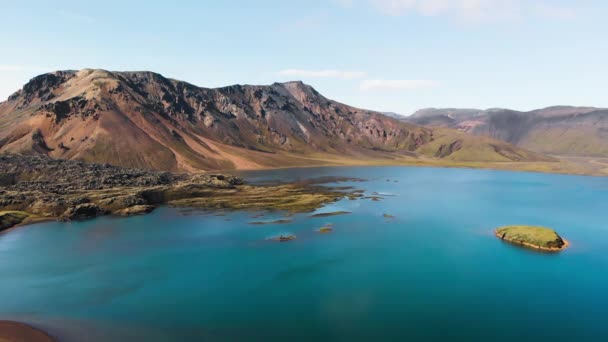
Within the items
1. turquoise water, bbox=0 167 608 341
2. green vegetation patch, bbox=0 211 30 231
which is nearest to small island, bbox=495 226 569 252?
turquoise water, bbox=0 167 608 341

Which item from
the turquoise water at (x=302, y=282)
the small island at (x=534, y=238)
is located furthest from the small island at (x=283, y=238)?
the small island at (x=534, y=238)

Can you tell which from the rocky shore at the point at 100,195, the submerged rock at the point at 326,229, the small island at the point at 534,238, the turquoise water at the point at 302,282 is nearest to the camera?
the turquoise water at the point at 302,282

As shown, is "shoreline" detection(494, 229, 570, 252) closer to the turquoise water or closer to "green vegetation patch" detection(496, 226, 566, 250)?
"green vegetation patch" detection(496, 226, 566, 250)

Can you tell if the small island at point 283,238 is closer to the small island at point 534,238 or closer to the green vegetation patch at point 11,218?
the small island at point 534,238

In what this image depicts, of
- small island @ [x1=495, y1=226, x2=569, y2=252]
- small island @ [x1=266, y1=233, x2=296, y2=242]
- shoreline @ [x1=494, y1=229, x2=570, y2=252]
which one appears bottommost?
small island @ [x1=266, y1=233, x2=296, y2=242]

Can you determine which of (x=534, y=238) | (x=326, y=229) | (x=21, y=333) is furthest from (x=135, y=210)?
(x=534, y=238)

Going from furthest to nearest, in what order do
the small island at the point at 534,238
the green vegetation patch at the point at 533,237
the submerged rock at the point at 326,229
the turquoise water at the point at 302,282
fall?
1. the submerged rock at the point at 326,229
2. the green vegetation patch at the point at 533,237
3. the small island at the point at 534,238
4. the turquoise water at the point at 302,282
